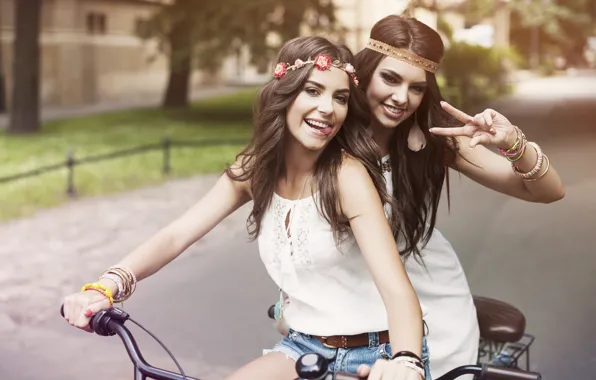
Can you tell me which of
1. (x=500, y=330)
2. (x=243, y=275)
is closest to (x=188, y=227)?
(x=500, y=330)

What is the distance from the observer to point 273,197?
204 cm

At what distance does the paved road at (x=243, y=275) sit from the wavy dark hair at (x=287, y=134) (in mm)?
2508

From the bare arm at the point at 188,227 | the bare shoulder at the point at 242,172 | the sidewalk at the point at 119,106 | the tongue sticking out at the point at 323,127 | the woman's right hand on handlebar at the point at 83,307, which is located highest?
the tongue sticking out at the point at 323,127

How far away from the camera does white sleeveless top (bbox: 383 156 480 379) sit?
2.40m

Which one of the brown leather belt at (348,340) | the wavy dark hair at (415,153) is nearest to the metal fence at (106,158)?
the wavy dark hair at (415,153)

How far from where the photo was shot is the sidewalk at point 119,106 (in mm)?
16625

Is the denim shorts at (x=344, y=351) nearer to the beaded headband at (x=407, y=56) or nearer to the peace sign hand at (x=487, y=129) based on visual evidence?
the peace sign hand at (x=487, y=129)

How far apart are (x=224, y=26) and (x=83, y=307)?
1165cm

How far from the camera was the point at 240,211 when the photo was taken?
27.7 ft

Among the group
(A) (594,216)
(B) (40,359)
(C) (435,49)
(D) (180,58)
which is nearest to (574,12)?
(A) (594,216)

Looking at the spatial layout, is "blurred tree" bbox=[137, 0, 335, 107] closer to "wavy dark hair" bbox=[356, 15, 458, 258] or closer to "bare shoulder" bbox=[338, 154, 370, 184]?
"wavy dark hair" bbox=[356, 15, 458, 258]

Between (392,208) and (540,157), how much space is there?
35cm

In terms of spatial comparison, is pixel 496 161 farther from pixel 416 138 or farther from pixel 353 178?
pixel 353 178

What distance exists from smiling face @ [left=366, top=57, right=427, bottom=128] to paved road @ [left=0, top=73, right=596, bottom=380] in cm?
249
